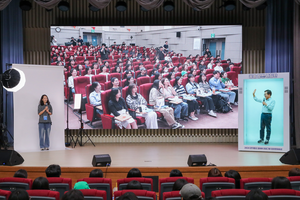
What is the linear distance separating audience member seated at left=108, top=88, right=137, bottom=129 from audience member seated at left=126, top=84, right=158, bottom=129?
0.59ft

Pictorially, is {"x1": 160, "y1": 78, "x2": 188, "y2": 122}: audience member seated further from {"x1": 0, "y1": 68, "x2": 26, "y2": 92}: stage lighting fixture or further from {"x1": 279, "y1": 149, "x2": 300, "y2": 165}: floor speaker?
{"x1": 0, "y1": 68, "x2": 26, "y2": 92}: stage lighting fixture

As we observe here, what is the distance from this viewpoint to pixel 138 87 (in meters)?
8.80

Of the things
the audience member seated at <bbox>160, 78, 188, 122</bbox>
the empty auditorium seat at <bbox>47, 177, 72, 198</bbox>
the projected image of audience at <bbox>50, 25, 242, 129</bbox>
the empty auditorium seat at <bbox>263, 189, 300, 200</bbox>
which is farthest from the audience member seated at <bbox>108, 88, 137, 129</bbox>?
the empty auditorium seat at <bbox>263, 189, 300, 200</bbox>

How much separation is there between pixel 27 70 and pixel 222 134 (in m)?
Answer: 5.36

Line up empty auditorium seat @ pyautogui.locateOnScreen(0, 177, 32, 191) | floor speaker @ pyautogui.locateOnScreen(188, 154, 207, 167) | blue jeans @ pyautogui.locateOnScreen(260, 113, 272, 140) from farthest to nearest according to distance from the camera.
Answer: blue jeans @ pyautogui.locateOnScreen(260, 113, 272, 140), floor speaker @ pyautogui.locateOnScreen(188, 154, 207, 167), empty auditorium seat @ pyautogui.locateOnScreen(0, 177, 32, 191)

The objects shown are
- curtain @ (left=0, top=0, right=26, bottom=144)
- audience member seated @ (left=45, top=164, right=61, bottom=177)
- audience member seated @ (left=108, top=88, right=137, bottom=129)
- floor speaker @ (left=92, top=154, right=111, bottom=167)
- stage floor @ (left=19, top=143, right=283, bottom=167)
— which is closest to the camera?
audience member seated @ (left=45, top=164, right=61, bottom=177)

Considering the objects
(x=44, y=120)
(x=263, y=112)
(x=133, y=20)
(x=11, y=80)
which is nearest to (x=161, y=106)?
(x=133, y=20)

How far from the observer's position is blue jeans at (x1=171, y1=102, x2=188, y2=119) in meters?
8.79

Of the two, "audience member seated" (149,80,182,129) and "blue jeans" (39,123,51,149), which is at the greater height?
"audience member seated" (149,80,182,129)

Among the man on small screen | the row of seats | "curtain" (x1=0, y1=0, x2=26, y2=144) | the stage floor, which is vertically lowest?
the stage floor

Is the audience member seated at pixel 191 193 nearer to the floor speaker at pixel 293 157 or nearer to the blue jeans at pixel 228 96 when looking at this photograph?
the floor speaker at pixel 293 157

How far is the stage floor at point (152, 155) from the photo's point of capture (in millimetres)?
6195

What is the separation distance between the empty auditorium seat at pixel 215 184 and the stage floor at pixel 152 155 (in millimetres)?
2483

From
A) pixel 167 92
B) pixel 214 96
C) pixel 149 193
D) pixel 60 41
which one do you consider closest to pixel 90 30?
pixel 60 41
